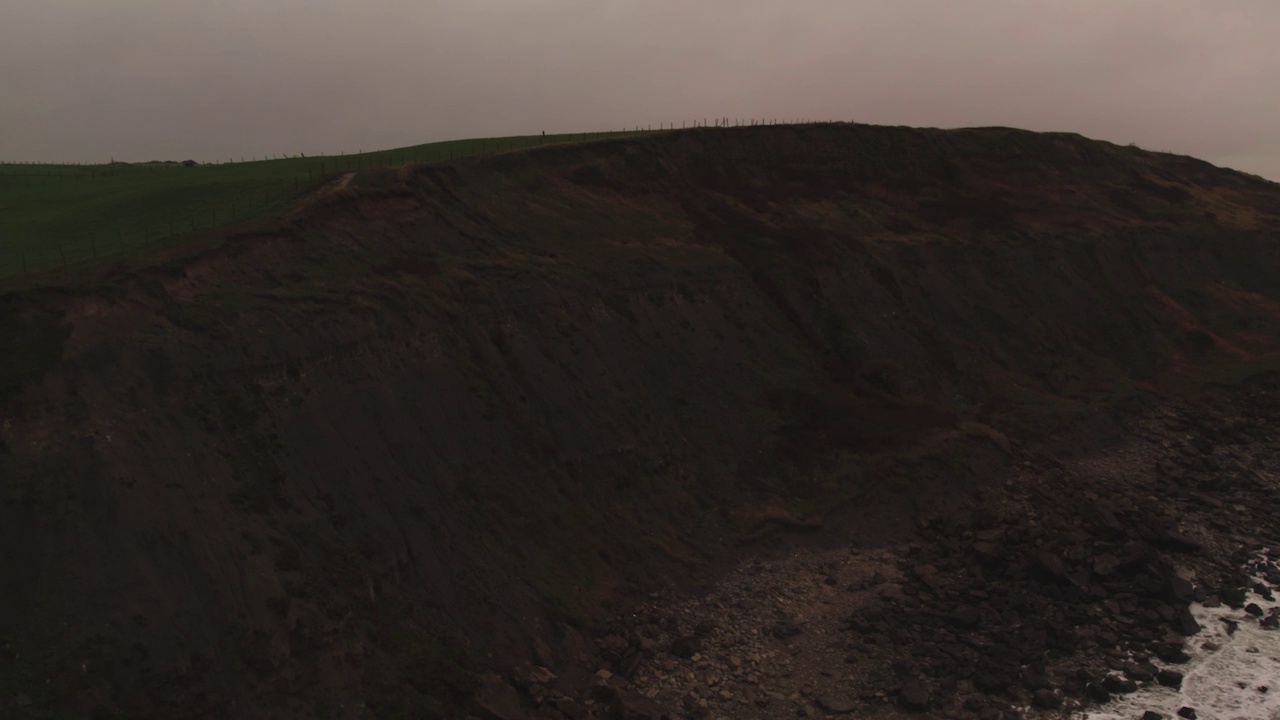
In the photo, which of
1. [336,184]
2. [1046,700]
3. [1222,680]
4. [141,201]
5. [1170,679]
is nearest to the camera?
[1046,700]

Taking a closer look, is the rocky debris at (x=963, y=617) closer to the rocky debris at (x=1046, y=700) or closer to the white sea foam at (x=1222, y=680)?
the rocky debris at (x=1046, y=700)

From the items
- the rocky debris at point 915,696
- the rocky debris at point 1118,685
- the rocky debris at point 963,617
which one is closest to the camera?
the rocky debris at point 915,696

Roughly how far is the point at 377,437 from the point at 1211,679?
23.9 m

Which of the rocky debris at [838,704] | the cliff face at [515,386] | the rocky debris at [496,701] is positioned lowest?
the rocky debris at [838,704]

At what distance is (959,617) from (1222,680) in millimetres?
6875

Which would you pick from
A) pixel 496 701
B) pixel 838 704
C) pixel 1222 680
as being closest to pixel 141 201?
pixel 496 701

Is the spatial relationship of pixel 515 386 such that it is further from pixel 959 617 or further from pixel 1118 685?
pixel 1118 685

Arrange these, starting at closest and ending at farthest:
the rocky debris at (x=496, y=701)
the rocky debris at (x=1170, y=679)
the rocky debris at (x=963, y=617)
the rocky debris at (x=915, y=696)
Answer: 1. the rocky debris at (x=496, y=701)
2. the rocky debris at (x=915, y=696)
3. the rocky debris at (x=963, y=617)
4. the rocky debris at (x=1170, y=679)

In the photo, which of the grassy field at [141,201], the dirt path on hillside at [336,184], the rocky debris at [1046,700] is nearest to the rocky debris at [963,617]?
the rocky debris at [1046,700]

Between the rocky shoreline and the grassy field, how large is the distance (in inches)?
749

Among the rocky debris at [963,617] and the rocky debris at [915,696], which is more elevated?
the rocky debris at [963,617]

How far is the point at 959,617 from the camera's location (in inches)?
1085

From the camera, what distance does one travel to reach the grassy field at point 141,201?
31.2m

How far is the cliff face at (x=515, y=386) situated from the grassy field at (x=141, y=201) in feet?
11.8
